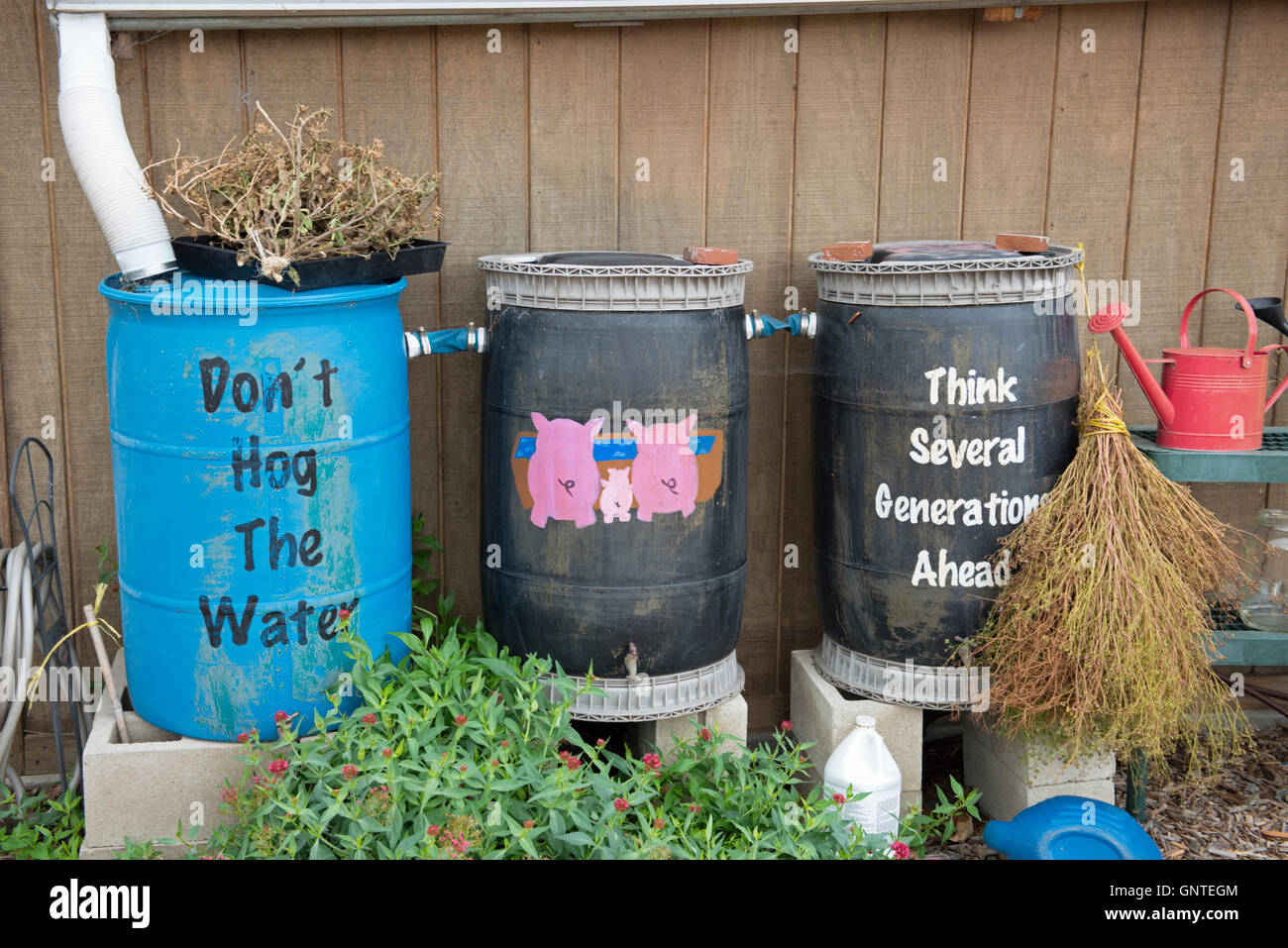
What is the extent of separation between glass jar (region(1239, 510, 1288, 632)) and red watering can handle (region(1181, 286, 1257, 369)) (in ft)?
1.46

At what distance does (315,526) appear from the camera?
250 centimetres

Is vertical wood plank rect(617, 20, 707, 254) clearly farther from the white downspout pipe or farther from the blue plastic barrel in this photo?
the white downspout pipe

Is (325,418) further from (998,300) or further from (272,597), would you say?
(998,300)

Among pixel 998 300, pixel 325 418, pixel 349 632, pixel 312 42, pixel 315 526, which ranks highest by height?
pixel 312 42

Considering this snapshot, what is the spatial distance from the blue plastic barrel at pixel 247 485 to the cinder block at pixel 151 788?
59 millimetres

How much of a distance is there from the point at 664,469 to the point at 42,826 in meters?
1.54

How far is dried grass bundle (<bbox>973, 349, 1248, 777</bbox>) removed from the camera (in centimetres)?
259

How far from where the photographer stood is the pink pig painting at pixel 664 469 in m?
2.56

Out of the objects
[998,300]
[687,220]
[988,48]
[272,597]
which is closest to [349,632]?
[272,597]

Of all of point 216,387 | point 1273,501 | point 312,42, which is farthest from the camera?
point 1273,501

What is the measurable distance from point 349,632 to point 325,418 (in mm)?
439

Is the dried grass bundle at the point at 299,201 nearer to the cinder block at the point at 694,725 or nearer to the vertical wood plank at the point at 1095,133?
the cinder block at the point at 694,725

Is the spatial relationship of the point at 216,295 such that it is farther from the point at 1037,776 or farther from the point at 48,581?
the point at 1037,776

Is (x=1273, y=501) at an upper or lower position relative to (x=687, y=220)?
lower
